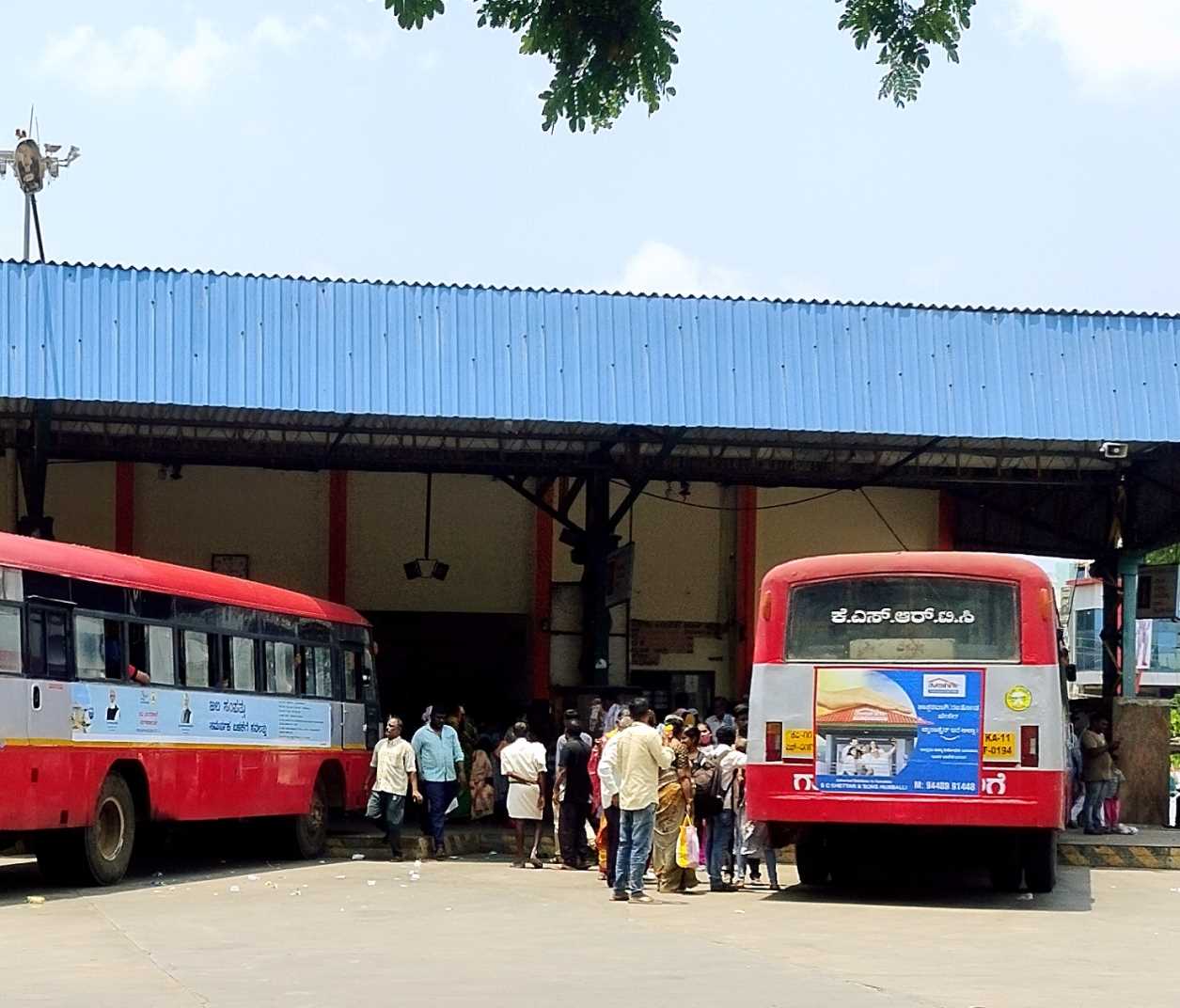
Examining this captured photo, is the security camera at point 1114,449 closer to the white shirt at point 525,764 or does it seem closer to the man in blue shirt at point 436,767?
the white shirt at point 525,764

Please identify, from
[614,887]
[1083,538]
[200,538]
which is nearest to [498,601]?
[200,538]

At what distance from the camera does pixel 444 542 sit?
32688 mm

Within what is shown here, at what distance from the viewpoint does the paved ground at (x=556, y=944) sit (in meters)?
10.8

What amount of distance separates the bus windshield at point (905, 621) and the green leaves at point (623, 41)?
8.86m

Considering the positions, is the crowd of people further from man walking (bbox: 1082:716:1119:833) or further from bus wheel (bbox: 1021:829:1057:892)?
man walking (bbox: 1082:716:1119:833)

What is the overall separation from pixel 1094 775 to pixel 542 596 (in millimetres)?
10457

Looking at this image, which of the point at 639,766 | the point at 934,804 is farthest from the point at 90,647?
the point at 934,804

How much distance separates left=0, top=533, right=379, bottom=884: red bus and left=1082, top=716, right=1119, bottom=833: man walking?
349 inches

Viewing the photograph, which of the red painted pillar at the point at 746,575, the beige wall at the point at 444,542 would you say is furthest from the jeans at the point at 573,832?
the red painted pillar at the point at 746,575

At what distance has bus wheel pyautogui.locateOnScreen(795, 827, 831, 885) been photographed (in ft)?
59.8

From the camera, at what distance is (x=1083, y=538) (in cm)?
3022

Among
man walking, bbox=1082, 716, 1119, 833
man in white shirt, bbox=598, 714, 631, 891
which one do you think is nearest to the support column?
man walking, bbox=1082, 716, 1119, 833

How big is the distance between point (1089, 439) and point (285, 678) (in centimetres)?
994

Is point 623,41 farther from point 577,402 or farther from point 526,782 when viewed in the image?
point 577,402
